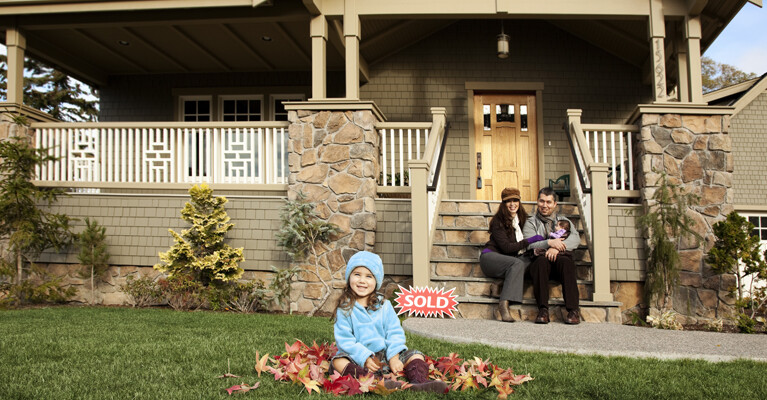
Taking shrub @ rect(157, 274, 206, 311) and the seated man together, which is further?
shrub @ rect(157, 274, 206, 311)

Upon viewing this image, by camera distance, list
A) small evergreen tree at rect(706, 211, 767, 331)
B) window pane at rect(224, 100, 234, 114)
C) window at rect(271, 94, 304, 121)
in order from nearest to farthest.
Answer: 1. small evergreen tree at rect(706, 211, 767, 331)
2. window at rect(271, 94, 304, 121)
3. window pane at rect(224, 100, 234, 114)

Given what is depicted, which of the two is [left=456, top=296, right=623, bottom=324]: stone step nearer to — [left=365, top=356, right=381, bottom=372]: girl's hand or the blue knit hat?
the blue knit hat

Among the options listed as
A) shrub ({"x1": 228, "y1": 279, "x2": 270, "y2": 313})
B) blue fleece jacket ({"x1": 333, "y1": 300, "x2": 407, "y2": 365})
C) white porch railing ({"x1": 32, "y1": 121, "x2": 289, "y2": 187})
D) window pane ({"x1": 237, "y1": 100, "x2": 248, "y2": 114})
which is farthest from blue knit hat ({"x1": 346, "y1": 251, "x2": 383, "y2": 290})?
window pane ({"x1": 237, "y1": 100, "x2": 248, "y2": 114})

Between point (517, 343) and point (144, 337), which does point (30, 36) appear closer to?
point (144, 337)

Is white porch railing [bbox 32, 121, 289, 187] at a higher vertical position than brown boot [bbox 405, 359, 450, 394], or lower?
higher

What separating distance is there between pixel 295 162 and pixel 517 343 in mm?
3711

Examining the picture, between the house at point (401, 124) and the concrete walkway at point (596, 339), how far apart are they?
660mm

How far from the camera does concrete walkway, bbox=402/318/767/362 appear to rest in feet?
13.9

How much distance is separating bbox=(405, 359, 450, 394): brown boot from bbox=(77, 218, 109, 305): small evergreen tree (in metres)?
5.46

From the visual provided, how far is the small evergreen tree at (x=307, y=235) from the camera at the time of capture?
6.86m

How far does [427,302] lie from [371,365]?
246cm

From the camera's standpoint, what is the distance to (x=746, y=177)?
10805 mm

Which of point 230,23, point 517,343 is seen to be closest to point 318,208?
point 230,23

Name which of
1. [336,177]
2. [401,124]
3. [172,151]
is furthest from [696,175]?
[172,151]
